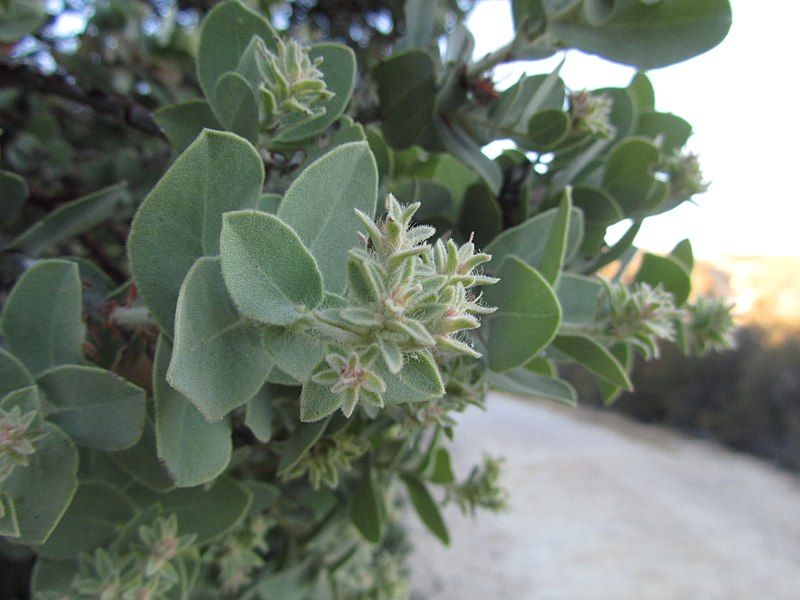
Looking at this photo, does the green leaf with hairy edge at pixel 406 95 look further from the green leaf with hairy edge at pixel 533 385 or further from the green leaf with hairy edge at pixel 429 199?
the green leaf with hairy edge at pixel 533 385

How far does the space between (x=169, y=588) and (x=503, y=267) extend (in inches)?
25.2

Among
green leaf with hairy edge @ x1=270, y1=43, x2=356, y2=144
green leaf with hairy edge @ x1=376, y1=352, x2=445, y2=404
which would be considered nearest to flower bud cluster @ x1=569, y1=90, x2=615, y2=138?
green leaf with hairy edge @ x1=270, y1=43, x2=356, y2=144

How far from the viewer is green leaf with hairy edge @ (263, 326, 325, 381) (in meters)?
0.54

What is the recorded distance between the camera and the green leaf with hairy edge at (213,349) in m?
0.49

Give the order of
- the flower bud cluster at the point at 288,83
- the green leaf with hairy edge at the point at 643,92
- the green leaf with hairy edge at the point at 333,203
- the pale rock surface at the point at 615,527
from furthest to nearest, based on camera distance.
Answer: the pale rock surface at the point at 615,527 → the green leaf with hairy edge at the point at 643,92 → the flower bud cluster at the point at 288,83 → the green leaf with hairy edge at the point at 333,203

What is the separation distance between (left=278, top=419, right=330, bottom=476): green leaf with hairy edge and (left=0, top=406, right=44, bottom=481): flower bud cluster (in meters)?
0.27

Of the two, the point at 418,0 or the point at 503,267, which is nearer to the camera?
the point at 503,267

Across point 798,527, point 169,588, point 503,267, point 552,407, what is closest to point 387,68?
point 503,267

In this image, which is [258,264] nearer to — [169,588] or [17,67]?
[169,588]

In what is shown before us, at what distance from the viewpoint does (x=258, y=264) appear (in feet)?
1.66

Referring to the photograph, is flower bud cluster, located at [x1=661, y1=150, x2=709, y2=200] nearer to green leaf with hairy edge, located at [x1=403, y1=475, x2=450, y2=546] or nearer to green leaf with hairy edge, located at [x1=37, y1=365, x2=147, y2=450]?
green leaf with hairy edge, located at [x1=403, y1=475, x2=450, y2=546]

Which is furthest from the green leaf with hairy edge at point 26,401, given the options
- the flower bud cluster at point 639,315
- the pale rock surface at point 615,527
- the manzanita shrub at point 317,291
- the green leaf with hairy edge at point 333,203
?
the pale rock surface at point 615,527

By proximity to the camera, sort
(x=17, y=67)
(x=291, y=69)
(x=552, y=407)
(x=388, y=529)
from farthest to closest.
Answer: (x=552, y=407) < (x=388, y=529) < (x=17, y=67) < (x=291, y=69)

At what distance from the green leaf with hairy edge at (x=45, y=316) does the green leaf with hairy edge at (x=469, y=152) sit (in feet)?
1.84
